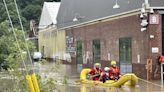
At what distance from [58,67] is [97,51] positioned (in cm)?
3200

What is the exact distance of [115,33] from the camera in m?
37.8

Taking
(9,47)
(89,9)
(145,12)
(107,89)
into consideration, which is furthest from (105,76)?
(89,9)

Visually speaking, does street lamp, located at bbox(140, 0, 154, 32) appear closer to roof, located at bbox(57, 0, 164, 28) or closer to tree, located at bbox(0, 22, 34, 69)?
roof, located at bbox(57, 0, 164, 28)

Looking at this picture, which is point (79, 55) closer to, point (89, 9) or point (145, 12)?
point (89, 9)

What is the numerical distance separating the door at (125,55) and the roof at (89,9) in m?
2.26

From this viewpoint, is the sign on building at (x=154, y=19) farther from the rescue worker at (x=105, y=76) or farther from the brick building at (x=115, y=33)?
the rescue worker at (x=105, y=76)

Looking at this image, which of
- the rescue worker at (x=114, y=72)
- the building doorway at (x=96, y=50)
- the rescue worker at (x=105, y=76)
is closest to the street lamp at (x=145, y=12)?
the rescue worker at (x=114, y=72)

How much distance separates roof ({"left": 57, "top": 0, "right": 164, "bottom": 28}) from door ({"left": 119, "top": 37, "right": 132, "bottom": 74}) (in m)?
2.26

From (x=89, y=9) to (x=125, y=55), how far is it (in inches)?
461

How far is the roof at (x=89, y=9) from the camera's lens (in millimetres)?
33697

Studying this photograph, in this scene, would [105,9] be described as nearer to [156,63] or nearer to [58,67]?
[156,63]

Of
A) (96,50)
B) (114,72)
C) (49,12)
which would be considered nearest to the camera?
(114,72)

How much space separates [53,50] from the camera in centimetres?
6756

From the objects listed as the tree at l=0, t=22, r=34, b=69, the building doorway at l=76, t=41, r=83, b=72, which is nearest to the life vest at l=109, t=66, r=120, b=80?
the tree at l=0, t=22, r=34, b=69
